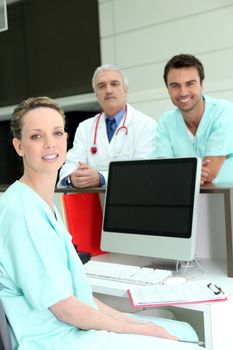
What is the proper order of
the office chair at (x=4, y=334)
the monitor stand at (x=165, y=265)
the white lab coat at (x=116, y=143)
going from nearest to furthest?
the office chair at (x=4, y=334)
the monitor stand at (x=165, y=265)
the white lab coat at (x=116, y=143)

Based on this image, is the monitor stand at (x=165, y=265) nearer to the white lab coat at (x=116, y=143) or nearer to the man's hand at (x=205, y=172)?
the man's hand at (x=205, y=172)

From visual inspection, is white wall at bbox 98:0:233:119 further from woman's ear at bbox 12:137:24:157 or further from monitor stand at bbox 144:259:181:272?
woman's ear at bbox 12:137:24:157

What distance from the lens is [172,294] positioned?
1.27 m

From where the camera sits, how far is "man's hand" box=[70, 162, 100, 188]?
Answer: 6.23ft

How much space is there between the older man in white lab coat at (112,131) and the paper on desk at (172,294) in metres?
1.06

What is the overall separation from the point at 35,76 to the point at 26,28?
49 centimetres

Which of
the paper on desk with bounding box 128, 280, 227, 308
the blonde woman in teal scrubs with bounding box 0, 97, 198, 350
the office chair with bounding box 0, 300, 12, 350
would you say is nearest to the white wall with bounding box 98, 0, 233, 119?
the paper on desk with bounding box 128, 280, 227, 308

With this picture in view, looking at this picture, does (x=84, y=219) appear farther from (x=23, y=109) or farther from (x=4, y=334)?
(x=4, y=334)

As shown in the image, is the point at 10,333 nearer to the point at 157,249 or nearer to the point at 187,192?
the point at 157,249

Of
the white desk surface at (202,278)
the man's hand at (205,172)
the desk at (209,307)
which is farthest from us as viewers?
the man's hand at (205,172)

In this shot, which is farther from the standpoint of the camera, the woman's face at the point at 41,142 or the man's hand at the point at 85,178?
the man's hand at the point at 85,178

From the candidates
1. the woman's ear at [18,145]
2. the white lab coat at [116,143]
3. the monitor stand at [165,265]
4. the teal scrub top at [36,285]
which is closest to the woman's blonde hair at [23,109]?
the woman's ear at [18,145]

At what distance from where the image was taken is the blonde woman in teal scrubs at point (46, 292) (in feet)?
3.46

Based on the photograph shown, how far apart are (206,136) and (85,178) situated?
0.57m
